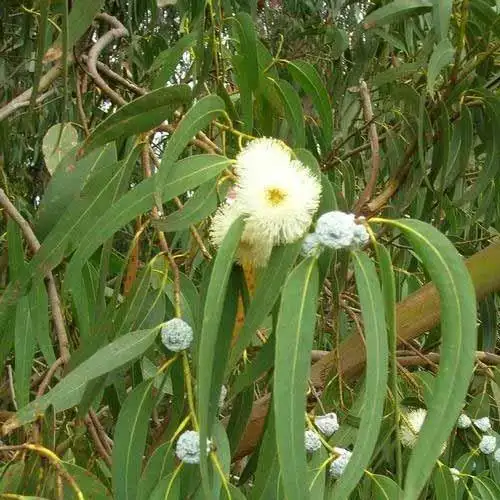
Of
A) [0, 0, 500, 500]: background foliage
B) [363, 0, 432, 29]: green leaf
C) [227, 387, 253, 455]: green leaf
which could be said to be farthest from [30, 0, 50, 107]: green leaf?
[363, 0, 432, 29]: green leaf

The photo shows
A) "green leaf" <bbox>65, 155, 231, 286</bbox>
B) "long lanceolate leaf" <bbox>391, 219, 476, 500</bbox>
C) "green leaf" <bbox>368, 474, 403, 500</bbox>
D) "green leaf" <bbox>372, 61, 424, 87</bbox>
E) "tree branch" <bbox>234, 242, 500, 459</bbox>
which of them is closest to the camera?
"long lanceolate leaf" <bbox>391, 219, 476, 500</bbox>

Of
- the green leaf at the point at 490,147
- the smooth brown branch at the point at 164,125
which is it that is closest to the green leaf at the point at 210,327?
the smooth brown branch at the point at 164,125

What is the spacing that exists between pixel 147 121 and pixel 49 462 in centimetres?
27

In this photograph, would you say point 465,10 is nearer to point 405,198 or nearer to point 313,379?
point 405,198

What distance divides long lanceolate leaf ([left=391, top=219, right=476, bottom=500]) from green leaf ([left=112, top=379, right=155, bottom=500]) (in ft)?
0.82

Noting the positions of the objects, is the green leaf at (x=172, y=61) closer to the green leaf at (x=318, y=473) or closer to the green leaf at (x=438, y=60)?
the green leaf at (x=438, y=60)

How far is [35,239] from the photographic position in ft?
3.10

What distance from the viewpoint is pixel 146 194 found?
69 cm

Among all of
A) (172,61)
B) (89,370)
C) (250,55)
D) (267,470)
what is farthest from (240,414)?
(172,61)

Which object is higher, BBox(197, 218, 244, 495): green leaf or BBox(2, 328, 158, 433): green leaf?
BBox(197, 218, 244, 495): green leaf

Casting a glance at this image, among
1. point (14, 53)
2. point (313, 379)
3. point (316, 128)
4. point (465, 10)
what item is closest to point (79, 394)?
point (313, 379)

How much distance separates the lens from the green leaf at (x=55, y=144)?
1083 mm

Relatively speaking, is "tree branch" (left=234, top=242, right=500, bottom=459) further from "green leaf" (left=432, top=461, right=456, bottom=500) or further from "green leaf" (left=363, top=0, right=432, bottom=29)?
"green leaf" (left=363, top=0, right=432, bottom=29)

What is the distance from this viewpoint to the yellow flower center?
2.03ft
